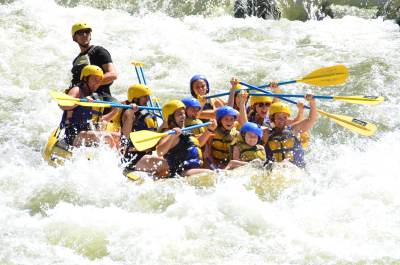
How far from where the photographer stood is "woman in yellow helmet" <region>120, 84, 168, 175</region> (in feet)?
14.6

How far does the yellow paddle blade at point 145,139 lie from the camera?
397 centimetres

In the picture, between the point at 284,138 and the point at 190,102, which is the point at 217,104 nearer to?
the point at 190,102

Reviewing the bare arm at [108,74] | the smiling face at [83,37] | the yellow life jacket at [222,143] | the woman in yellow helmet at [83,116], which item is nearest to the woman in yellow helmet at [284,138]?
the yellow life jacket at [222,143]

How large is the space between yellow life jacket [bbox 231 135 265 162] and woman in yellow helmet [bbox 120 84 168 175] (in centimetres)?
85

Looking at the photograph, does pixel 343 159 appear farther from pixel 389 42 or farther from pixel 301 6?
pixel 301 6

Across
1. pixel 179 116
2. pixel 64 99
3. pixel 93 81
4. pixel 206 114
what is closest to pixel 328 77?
pixel 206 114

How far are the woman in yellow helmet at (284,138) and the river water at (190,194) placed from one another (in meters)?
0.30

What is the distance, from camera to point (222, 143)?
14.7ft

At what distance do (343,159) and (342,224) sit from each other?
174 cm

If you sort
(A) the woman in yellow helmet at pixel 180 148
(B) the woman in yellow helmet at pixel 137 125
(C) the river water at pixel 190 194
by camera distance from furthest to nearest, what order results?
(B) the woman in yellow helmet at pixel 137 125 → (A) the woman in yellow helmet at pixel 180 148 → (C) the river water at pixel 190 194

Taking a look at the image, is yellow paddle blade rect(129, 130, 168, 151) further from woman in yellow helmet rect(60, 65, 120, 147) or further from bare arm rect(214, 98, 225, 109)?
bare arm rect(214, 98, 225, 109)

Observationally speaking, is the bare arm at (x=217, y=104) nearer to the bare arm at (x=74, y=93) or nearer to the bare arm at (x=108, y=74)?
the bare arm at (x=108, y=74)

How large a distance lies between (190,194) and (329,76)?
2.68 metres

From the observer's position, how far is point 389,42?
10539mm
